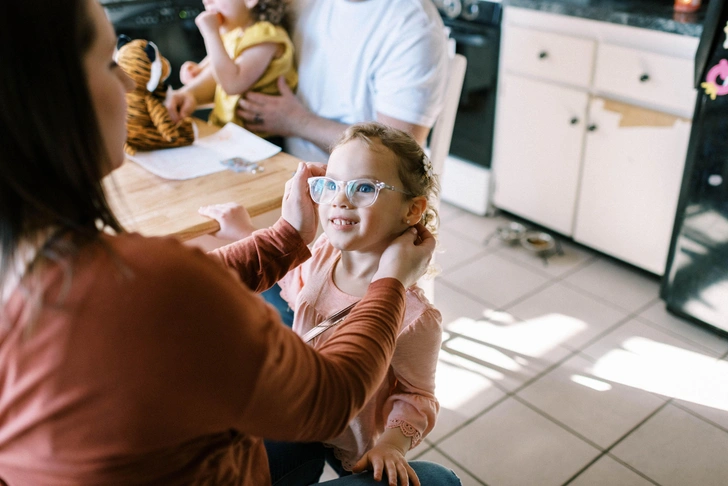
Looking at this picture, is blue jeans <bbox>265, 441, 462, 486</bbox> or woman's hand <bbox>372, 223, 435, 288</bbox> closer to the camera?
woman's hand <bbox>372, 223, 435, 288</bbox>

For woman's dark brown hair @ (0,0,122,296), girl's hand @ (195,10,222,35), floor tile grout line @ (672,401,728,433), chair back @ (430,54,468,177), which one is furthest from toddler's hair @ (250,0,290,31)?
floor tile grout line @ (672,401,728,433)

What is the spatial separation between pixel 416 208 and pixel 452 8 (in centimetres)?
211

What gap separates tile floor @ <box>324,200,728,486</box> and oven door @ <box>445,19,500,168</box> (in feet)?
1.92

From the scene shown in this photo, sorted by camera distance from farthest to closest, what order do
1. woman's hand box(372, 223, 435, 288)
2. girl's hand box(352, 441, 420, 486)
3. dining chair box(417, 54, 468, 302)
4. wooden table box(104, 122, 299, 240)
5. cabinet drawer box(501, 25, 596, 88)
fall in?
cabinet drawer box(501, 25, 596, 88)
dining chair box(417, 54, 468, 302)
wooden table box(104, 122, 299, 240)
girl's hand box(352, 441, 420, 486)
woman's hand box(372, 223, 435, 288)

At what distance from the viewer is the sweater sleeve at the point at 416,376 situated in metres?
1.09

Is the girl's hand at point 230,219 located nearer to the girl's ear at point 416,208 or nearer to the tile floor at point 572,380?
the girl's ear at point 416,208

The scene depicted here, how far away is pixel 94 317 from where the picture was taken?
571 millimetres

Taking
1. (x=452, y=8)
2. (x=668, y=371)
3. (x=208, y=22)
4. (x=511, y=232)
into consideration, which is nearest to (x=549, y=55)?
(x=452, y=8)

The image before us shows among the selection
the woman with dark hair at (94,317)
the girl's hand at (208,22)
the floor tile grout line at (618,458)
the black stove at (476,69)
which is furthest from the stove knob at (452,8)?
the woman with dark hair at (94,317)

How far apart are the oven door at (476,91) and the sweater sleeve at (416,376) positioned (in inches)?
81.9

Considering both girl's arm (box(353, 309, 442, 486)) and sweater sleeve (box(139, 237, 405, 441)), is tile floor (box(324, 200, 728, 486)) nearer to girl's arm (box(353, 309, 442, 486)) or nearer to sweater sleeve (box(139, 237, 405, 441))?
girl's arm (box(353, 309, 442, 486))

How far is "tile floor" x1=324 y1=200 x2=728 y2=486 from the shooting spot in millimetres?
1865

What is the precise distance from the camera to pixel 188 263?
606mm

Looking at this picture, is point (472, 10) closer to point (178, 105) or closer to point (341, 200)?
point (178, 105)
